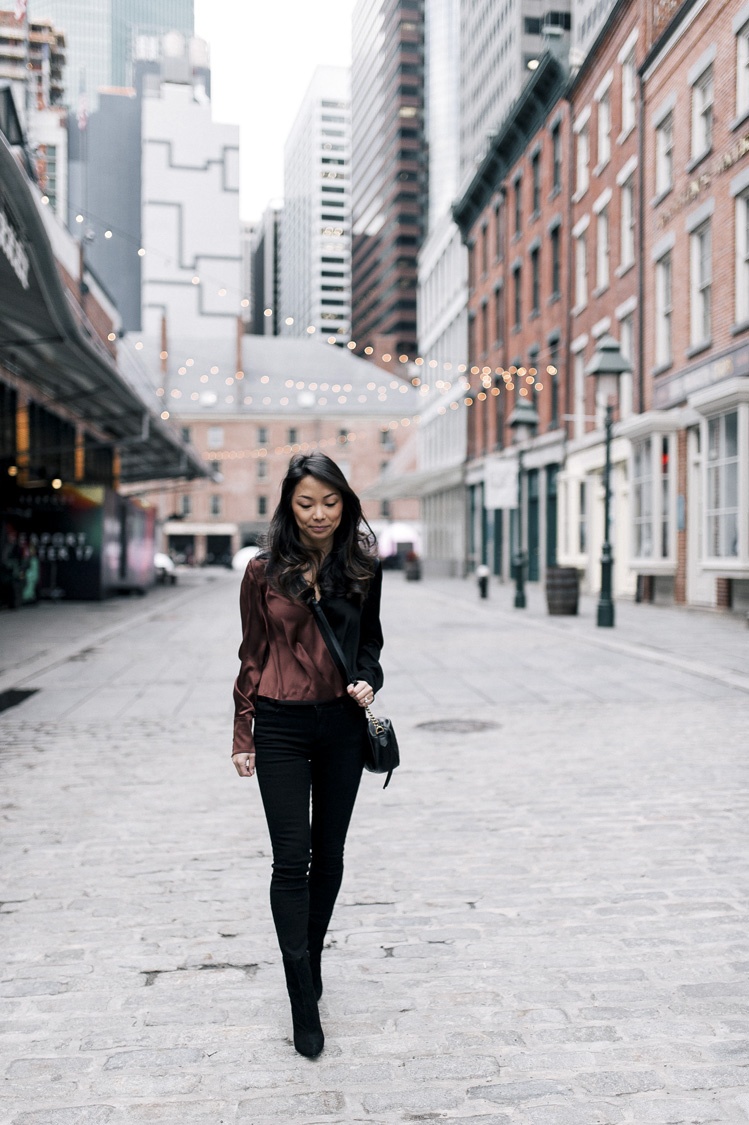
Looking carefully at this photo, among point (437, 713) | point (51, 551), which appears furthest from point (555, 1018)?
point (51, 551)

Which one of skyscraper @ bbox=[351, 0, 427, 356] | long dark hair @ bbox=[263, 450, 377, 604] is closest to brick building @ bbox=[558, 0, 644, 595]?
long dark hair @ bbox=[263, 450, 377, 604]

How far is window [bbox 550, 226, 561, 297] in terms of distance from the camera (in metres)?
31.1

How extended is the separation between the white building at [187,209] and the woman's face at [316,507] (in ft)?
89.3

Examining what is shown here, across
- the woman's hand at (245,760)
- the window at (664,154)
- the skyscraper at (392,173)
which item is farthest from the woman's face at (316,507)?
the skyscraper at (392,173)

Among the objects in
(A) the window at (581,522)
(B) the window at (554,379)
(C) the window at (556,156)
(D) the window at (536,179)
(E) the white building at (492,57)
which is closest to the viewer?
(A) the window at (581,522)

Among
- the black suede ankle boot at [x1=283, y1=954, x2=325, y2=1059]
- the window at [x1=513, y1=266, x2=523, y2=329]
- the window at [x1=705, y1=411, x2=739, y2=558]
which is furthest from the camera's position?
the window at [x1=513, y1=266, x2=523, y2=329]

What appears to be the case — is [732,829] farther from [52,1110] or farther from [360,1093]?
[52,1110]

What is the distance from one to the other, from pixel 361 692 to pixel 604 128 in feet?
88.9

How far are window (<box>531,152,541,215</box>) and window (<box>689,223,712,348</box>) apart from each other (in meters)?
14.1

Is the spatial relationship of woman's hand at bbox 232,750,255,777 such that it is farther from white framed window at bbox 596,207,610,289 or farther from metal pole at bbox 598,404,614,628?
white framed window at bbox 596,207,610,289

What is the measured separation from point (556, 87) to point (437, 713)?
88.4 feet

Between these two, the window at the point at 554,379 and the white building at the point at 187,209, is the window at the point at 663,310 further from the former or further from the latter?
the white building at the point at 187,209

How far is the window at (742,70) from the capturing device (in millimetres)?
17844

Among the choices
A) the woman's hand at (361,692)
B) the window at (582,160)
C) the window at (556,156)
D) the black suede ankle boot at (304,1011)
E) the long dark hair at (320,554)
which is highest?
the window at (556,156)
